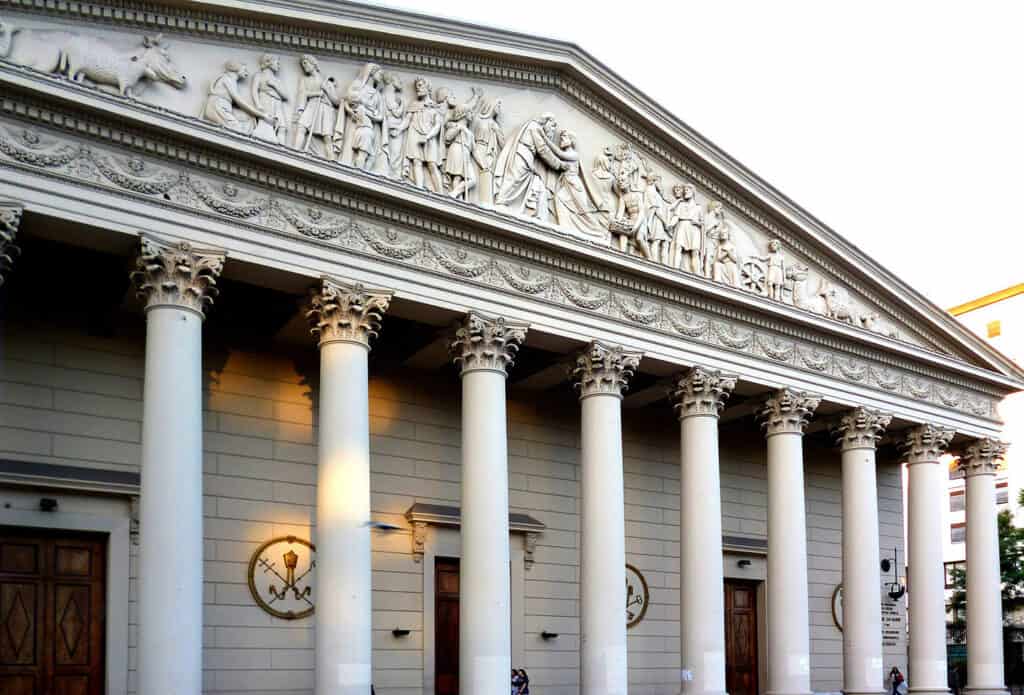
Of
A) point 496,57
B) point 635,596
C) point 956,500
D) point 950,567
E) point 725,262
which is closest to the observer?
point 496,57

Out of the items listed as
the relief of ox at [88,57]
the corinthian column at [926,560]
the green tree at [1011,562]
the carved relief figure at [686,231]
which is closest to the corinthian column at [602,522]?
the carved relief figure at [686,231]

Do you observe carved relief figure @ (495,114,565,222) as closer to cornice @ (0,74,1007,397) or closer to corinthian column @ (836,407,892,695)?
cornice @ (0,74,1007,397)

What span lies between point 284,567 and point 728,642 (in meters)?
11.4

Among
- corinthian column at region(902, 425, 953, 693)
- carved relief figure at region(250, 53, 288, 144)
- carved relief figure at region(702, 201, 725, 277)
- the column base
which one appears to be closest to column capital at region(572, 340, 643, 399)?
carved relief figure at region(702, 201, 725, 277)

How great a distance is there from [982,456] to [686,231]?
11.1 m

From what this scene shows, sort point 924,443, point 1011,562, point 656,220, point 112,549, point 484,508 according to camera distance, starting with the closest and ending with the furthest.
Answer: point 112,549 → point 484,508 → point 656,220 → point 924,443 → point 1011,562

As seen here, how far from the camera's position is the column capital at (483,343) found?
2123cm

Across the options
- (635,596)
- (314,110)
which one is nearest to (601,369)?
(635,596)

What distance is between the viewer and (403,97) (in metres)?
21.4

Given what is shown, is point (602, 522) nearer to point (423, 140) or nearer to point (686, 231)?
point (686, 231)

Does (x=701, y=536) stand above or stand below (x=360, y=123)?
below

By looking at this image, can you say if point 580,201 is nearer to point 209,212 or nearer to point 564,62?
point 564,62

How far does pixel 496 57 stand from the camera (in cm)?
2266

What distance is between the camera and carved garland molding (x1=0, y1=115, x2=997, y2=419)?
1742cm
